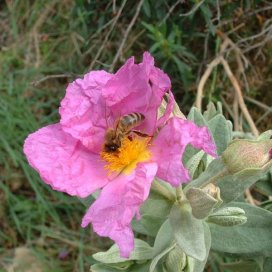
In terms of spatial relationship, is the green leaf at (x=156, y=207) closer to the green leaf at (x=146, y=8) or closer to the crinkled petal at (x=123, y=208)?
the crinkled petal at (x=123, y=208)

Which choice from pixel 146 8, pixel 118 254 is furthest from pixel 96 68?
pixel 118 254

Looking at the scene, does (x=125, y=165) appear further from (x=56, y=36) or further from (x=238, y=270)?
(x=56, y=36)

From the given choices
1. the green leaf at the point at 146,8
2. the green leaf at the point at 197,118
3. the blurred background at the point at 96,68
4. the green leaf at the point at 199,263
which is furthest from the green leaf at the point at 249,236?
the green leaf at the point at 146,8

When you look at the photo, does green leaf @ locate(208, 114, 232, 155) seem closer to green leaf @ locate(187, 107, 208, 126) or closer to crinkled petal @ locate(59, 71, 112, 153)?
green leaf @ locate(187, 107, 208, 126)

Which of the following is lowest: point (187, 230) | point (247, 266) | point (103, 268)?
point (247, 266)

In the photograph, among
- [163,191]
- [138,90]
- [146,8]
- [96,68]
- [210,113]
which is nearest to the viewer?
[138,90]

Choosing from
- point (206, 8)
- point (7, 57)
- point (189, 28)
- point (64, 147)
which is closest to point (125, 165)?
point (64, 147)

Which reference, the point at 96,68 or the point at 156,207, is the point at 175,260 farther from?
the point at 96,68
